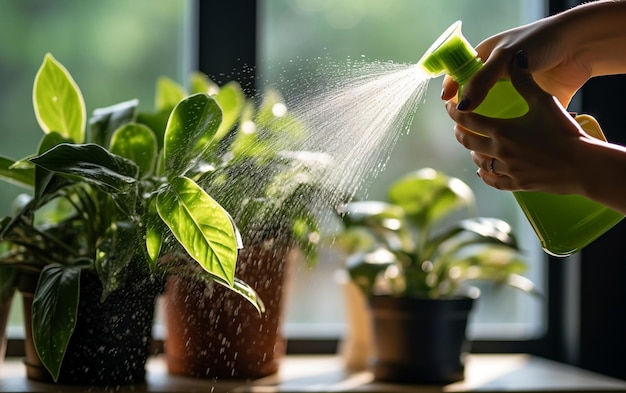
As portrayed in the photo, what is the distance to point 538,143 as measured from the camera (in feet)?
2.46

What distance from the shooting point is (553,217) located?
2.81 ft

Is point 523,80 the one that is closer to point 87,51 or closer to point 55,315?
point 55,315

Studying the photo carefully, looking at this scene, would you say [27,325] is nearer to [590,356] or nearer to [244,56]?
[244,56]

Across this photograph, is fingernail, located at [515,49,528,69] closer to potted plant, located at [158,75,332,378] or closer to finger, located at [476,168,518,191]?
finger, located at [476,168,518,191]

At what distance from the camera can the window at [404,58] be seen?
1488mm

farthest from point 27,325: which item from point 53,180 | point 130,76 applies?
point 130,76

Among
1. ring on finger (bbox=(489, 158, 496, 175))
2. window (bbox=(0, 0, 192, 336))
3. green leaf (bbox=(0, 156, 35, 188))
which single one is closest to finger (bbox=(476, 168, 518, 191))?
ring on finger (bbox=(489, 158, 496, 175))

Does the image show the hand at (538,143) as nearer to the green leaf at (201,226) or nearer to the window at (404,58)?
the green leaf at (201,226)

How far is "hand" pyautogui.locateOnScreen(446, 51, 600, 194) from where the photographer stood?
2.45ft

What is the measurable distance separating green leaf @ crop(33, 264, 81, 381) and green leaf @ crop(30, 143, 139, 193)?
0.44 feet

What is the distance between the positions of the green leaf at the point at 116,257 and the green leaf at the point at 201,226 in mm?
89

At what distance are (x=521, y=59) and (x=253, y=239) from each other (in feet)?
1.44

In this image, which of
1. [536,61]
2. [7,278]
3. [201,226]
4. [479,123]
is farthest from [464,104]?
[7,278]

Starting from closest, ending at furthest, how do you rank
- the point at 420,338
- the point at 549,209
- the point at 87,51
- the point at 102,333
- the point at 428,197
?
the point at 549,209 → the point at 102,333 → the point at 420,338 → the point at 428,197 → the point at 87,51
